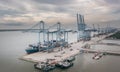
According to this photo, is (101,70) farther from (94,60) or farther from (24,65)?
(24,65)

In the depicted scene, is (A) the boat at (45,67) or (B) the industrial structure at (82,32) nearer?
(A) the boat at (45,67)

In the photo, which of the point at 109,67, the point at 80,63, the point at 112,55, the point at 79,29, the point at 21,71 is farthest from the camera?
the point at 79,29

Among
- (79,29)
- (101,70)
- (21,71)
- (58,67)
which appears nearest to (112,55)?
(101,70)

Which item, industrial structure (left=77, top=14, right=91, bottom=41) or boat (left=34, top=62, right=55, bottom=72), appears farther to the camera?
industrial structure (left=77, top=14, right=91, bottom=41)

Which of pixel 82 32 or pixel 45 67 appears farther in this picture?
pixel 82 32

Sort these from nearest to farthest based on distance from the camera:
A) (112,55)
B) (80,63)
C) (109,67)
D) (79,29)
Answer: (109,67)
(80,63)
(112,55)
(79,29)

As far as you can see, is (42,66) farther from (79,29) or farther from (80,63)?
(79,29)

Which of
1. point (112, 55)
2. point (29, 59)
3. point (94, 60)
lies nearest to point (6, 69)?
point (29, 59)

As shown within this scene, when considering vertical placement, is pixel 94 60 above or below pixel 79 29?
below

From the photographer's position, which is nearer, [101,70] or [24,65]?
[101,70]
